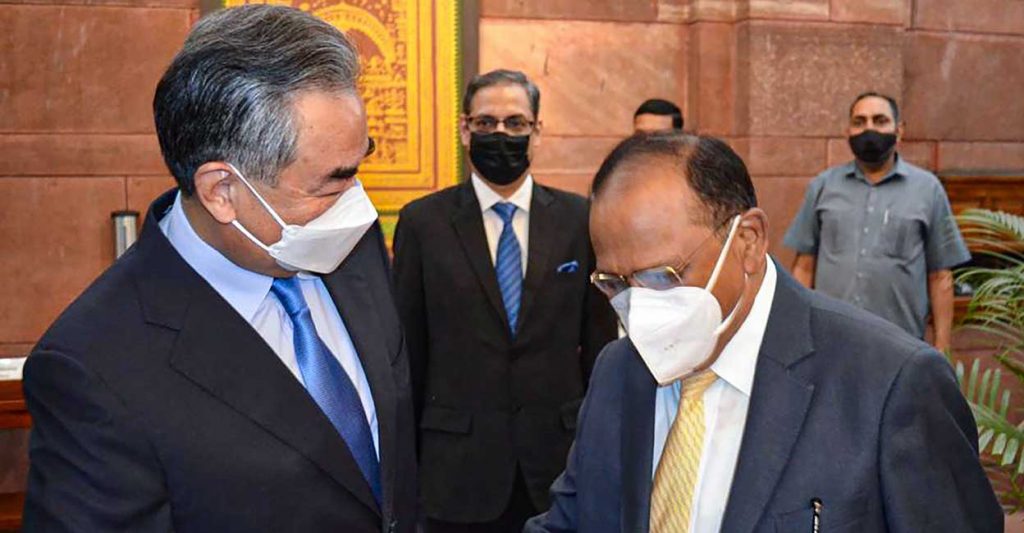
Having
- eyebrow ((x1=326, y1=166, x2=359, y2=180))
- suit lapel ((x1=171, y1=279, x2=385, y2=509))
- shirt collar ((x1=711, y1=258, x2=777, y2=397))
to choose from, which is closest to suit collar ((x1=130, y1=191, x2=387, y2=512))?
suit lapel ((x1=171, y1=279, x2=385, y2=509))

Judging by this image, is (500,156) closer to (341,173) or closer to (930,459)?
(341,173)

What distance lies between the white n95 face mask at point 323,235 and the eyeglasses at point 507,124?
1.71 m

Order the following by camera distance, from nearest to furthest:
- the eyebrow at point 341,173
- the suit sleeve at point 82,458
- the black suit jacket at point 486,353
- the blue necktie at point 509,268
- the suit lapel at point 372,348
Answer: the suit sleeve at point 82,458 < the eyebrow at point 341,173 < the suit lapel at point 372,348 < the black suit jacket at point 486,353 < the blue necktie at point 509,268

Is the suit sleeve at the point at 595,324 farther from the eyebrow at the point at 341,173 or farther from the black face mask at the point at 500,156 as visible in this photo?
the eyebrow at the point at 341,173

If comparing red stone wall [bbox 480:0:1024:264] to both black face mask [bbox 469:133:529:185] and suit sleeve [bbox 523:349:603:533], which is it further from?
suit sleeve [bbox 523:349:603:533]

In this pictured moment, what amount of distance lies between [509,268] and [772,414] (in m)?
1.80

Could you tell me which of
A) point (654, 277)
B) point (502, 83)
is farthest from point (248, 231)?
point (502, 83)

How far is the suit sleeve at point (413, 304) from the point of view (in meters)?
3.30

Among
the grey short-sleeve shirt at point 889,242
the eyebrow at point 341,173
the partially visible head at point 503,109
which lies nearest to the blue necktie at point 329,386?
Result: the eyebrow at point 341,173

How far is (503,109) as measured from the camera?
349 cm

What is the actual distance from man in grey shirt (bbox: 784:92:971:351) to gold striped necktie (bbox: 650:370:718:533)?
3231 millimetres

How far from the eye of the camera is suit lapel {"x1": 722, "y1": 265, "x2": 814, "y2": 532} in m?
1.54

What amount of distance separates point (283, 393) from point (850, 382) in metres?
0.84

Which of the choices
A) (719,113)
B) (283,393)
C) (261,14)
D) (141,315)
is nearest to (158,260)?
(141,315)
